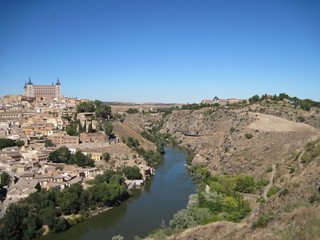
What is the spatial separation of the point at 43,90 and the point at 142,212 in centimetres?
7174

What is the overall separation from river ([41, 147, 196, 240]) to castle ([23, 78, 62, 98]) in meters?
59.8

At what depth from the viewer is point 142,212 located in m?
26.2

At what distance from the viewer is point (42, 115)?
186 ft

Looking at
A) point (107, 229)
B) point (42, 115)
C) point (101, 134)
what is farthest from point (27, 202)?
point (42, 115)

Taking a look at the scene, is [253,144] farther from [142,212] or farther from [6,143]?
[6,143]

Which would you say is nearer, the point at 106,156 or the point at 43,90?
the point at 106,156

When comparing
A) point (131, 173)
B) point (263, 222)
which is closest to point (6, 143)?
point (131, 173)

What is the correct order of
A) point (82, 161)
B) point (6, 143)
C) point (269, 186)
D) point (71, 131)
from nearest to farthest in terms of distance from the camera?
1. point (269, 186)
2. point (82, 161)
3. point (6, 143)
4. point (71, 131)

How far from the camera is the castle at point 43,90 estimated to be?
85988 mm

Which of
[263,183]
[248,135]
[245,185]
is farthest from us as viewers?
[248,135]

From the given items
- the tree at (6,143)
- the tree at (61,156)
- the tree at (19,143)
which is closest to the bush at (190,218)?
the tree at (61,156)

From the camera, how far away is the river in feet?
72.5

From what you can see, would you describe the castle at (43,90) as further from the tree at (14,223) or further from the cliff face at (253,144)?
the tree at (14,223)

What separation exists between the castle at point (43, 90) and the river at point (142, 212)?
59.8m
